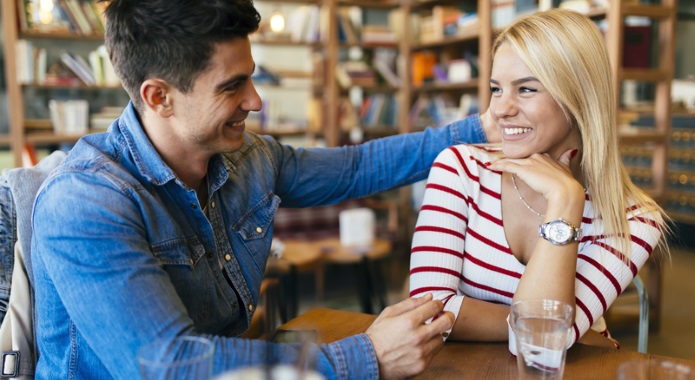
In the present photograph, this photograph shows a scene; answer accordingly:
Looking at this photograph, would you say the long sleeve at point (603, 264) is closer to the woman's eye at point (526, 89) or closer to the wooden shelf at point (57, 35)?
the woman's eye at point (526, 89)

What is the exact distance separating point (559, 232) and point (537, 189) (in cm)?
15

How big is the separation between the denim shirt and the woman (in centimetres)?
42

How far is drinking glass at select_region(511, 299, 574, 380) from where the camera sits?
979 millimetres

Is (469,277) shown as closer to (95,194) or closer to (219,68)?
(219,68)

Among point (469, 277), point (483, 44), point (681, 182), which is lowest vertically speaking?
point (681, 182)

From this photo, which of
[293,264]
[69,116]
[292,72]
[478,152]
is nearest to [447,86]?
[292,72]

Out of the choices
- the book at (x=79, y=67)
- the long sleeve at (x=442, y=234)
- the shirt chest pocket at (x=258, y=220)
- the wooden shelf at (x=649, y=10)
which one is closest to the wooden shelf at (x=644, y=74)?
the wooden shelf at (x=649, y=10)

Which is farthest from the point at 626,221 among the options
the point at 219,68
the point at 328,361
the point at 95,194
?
the point at 95,194

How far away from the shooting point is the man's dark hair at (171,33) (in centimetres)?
120

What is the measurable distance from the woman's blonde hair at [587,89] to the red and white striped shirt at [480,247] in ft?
0.13

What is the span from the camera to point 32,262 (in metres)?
1.23

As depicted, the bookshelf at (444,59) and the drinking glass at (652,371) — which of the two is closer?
the drinking glass at (652,371)

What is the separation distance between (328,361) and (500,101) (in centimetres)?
88

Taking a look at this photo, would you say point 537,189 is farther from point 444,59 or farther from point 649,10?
point 444,59
